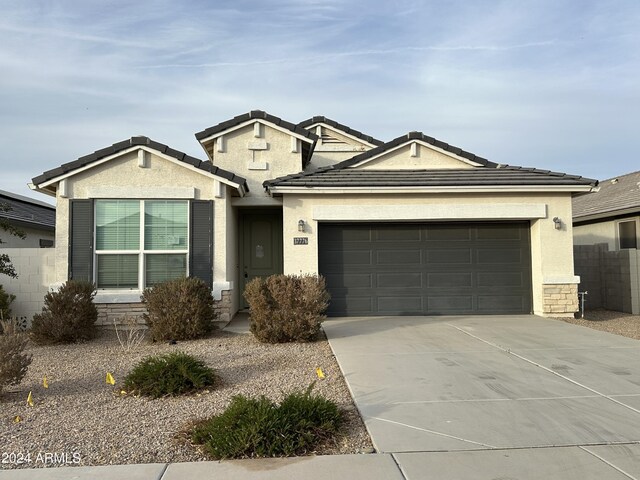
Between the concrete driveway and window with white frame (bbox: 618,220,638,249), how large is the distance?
8030 millimetres

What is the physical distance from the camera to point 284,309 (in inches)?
350

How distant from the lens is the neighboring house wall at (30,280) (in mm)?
11156

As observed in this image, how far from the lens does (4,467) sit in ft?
13.8

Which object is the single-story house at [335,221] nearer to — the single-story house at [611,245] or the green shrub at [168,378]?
the single-story house at [611,245]

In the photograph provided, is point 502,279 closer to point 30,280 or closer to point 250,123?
point 250,123

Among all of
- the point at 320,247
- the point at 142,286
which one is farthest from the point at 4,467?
the point at 320,247

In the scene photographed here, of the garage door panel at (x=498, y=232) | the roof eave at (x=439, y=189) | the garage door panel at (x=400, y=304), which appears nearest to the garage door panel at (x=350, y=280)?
the garage door panel at (x=400, y=304)

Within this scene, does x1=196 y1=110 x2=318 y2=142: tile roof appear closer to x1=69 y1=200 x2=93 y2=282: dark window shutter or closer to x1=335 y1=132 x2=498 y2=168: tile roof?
x1=335 y1=132 x2=498 y2=168: tile roof

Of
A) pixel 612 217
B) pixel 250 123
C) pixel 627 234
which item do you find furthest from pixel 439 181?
pixel 612 217

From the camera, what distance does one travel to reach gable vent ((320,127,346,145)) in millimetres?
16344

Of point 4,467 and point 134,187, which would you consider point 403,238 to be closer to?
point 134,187

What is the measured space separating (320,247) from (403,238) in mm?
2027

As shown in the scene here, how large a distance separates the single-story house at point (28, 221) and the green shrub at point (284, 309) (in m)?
9.42

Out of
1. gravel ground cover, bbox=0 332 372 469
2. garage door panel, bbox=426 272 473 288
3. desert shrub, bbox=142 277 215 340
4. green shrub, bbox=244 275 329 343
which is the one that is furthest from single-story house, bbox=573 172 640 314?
desert shrub, bbox=142 277 215 340
